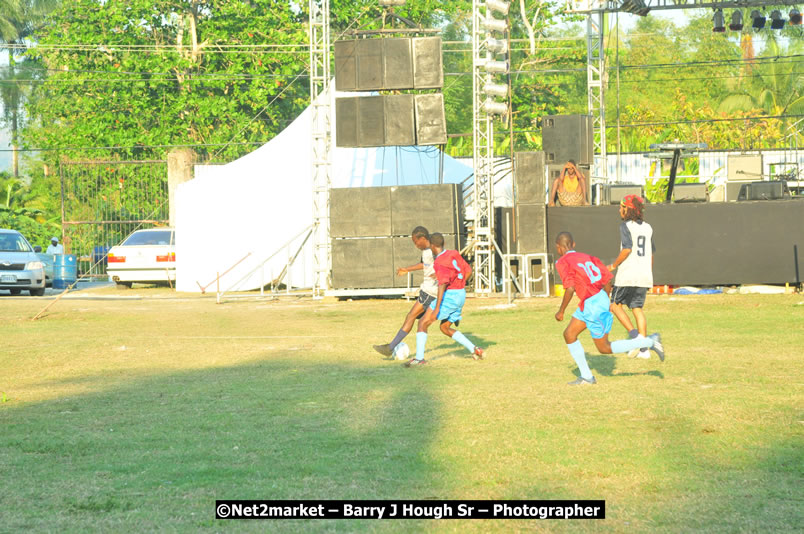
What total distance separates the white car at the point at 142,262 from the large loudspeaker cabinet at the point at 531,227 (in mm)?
10338

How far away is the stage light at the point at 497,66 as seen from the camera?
22562mm

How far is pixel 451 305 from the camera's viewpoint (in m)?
11.8

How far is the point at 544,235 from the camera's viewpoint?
953 inches

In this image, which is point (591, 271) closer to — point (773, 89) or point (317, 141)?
point (317, 141)

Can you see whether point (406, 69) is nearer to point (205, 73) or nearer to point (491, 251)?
point (491, 251)

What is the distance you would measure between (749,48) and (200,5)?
105 ft

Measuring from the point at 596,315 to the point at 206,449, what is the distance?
4.10 meters

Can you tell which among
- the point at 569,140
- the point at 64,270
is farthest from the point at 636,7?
the point at 64,270

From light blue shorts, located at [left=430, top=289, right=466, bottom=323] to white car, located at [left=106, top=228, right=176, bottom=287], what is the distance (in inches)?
747

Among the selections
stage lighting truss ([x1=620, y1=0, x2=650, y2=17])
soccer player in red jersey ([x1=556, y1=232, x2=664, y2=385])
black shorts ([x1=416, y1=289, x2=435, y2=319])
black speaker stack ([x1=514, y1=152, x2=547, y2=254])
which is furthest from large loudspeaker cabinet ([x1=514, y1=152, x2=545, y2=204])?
soccer player in red jersey ([x1=556, y1=232, x2=664, y2=385])

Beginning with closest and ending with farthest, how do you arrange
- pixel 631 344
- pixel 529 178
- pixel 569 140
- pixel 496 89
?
pixel 631 344, pixel 496 89, pixel 529 178, pixel 569 140

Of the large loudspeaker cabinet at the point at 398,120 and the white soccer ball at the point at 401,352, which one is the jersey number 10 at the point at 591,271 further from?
the large loudspeaker cabinet at the point at 398,120

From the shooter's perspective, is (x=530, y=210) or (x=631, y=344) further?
(x=530, y=210)

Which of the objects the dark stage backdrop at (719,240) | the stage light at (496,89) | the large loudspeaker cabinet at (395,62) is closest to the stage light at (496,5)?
the large loudspeaker cabinet at (395,62)
